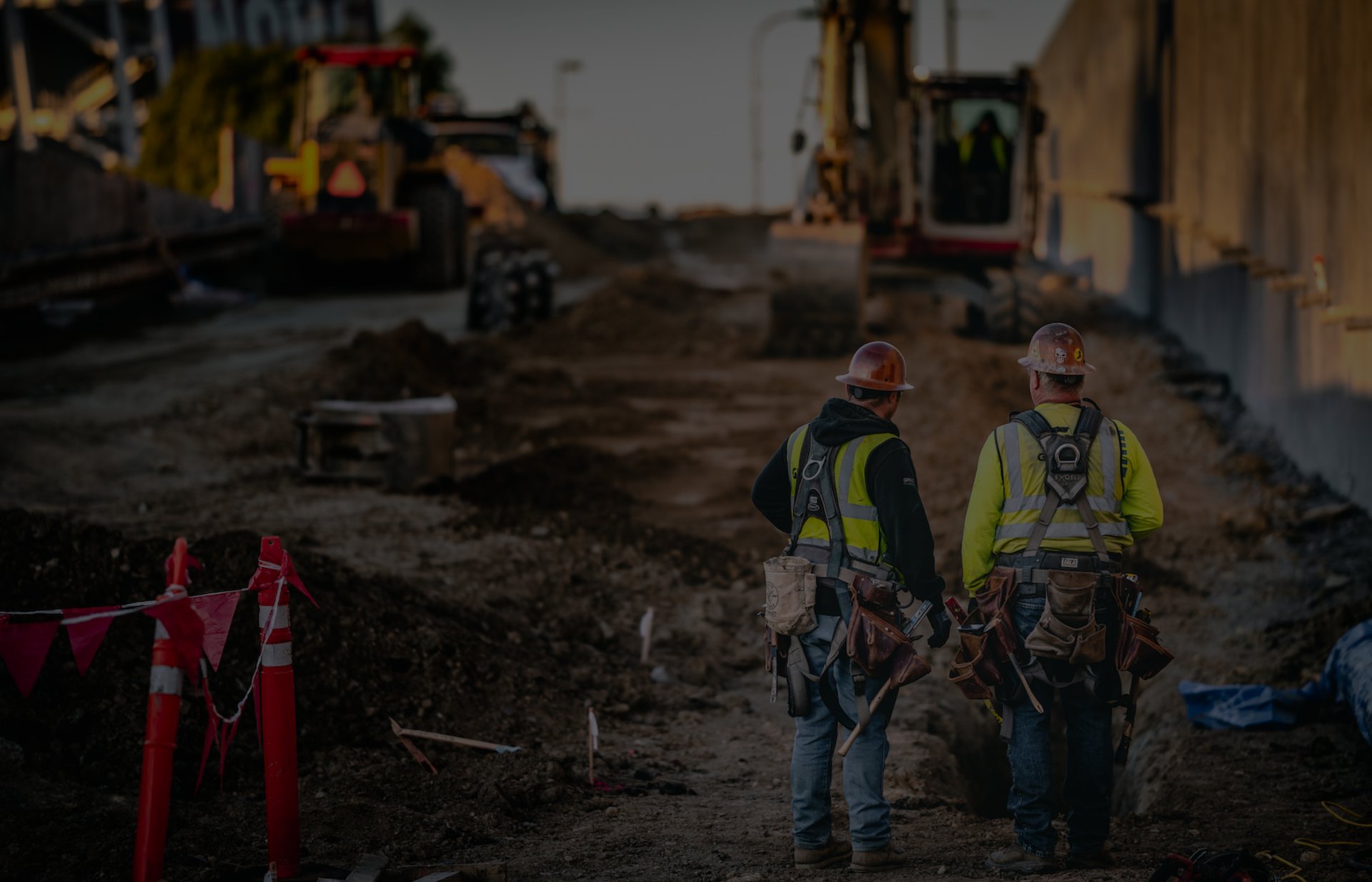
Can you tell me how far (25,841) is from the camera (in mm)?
5137

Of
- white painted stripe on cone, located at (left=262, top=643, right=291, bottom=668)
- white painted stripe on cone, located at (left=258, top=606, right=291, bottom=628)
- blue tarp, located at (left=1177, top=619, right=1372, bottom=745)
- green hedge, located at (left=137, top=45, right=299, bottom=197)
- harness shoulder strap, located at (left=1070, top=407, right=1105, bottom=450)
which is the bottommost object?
blue tarp, located at (left=1177, top=619, right=1372, bottom=745)

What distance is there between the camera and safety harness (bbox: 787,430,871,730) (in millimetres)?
5281

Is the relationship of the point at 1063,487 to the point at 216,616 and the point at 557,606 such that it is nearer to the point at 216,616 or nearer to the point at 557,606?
the point at 216,616

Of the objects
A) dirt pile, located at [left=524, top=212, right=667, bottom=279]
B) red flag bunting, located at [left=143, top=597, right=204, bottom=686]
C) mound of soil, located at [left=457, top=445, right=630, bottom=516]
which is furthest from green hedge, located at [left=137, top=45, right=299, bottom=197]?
red flag bunting, located at [left=143, top=597, right=204, bottom=686]

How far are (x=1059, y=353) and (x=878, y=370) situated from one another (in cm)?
68

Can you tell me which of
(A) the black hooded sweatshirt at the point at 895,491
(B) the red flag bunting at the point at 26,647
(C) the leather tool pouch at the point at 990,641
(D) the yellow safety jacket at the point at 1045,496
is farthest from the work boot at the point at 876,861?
(B) the red flag bunting at the point at 26,647

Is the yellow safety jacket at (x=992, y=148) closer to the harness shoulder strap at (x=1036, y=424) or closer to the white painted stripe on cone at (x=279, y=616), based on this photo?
the harness shoulder strap at (x=1036, y=424)

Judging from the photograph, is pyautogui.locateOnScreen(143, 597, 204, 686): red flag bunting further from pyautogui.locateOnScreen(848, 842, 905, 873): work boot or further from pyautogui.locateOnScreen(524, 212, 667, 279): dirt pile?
pyautogui.locateOnScreen(524, 212, 667, 279): dirt pile

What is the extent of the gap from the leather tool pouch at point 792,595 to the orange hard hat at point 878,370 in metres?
0.71

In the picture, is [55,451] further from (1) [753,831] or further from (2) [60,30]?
(2) [60,30]

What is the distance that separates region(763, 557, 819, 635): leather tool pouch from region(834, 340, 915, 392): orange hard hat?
707 mm

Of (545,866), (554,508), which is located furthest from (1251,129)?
(545,866)

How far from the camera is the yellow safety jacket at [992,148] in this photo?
62.7 feet

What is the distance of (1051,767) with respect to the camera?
5316 mm
